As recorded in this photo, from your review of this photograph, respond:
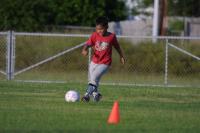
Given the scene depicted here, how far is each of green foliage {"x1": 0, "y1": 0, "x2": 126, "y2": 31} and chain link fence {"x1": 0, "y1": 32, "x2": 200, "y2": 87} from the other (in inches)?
376

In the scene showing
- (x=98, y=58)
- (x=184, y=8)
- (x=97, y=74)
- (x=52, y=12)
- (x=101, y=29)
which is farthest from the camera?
(x=184, y=8)

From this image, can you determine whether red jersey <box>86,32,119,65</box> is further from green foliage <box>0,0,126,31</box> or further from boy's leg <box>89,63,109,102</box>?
green foliage <box>0,0,126,31</box>

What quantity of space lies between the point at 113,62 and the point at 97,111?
13.2 meters

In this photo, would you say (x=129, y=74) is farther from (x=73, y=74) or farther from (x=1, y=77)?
(x=1, y=77)

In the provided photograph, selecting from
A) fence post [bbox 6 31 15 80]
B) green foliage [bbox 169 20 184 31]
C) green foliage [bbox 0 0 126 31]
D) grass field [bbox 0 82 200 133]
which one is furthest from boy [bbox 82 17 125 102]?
green foliage [bbox 169 20 184 31]

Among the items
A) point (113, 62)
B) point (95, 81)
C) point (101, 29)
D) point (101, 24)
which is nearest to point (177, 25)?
point (113, 62)

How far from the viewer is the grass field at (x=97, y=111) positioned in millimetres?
13422

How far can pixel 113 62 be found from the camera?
2905 centimetres

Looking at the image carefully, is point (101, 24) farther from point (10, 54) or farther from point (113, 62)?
point (113, 62)

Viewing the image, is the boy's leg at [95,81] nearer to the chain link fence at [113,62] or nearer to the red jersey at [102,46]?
the red jersey at [102,46]

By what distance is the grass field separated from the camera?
1342 centimetres

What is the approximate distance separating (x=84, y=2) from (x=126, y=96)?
2356cm

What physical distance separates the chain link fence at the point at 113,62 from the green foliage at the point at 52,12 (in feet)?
31.3

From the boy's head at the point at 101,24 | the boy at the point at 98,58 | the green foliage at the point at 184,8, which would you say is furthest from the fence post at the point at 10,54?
the green foliage at the point at 184,8
